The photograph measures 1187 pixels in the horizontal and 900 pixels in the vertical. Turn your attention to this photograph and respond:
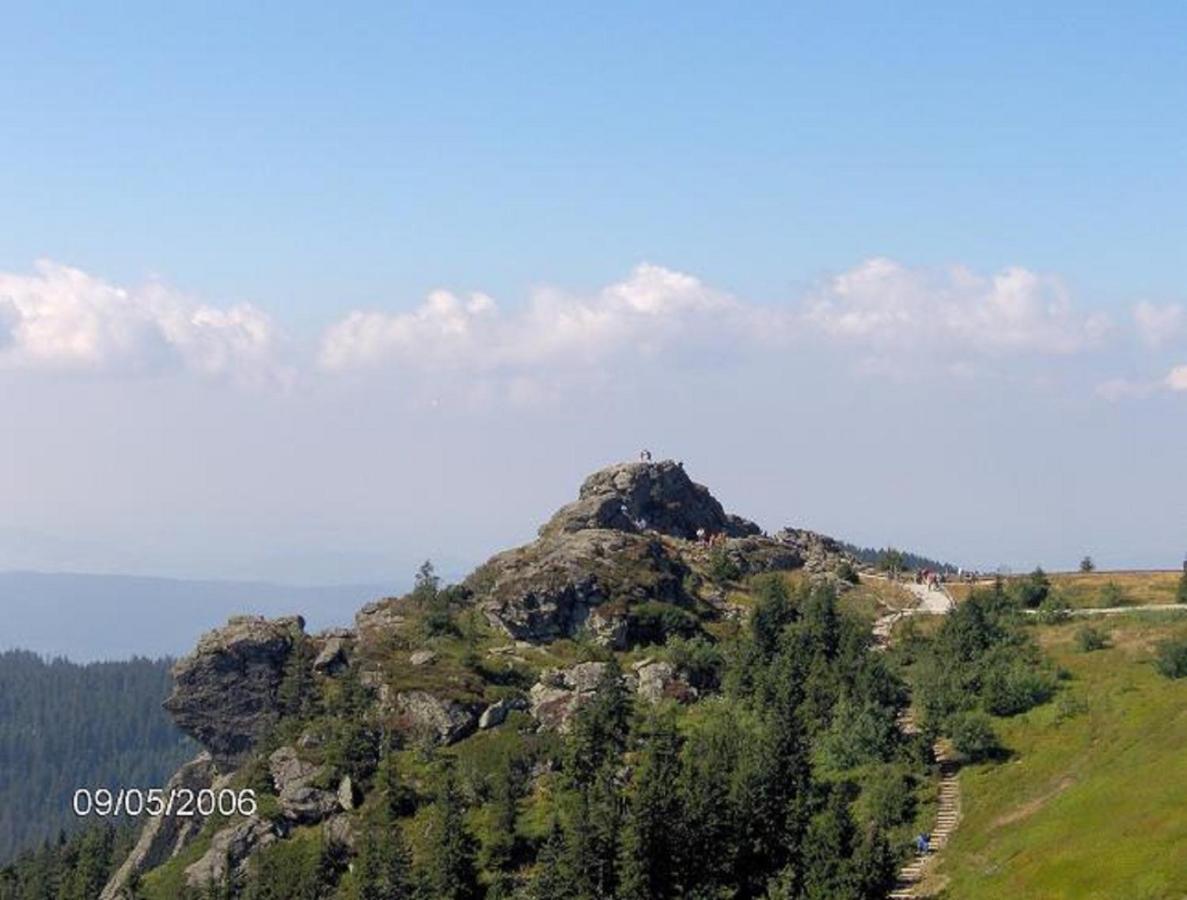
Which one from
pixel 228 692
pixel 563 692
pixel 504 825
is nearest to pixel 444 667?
pixel 563 692

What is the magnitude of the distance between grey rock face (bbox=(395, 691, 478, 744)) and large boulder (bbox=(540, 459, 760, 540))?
3692cm

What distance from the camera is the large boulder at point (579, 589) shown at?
10512 cm

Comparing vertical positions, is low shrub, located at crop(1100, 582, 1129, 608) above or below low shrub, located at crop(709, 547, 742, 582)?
below

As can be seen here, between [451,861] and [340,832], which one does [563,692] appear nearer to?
[340,832]

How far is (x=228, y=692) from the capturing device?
103500 mm

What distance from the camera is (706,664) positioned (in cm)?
9462

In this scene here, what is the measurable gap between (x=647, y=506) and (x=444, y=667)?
44958 mm

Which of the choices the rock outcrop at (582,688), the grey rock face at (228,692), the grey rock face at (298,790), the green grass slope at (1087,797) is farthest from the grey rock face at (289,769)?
the green grass slope at (1087,797)

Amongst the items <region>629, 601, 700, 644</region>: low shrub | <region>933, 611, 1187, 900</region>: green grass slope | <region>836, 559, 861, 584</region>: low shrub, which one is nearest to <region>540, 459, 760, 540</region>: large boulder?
<region>836, 559, 861, 584</region>: low shrub

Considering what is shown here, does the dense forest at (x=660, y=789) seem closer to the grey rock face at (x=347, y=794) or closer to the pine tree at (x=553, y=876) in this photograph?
the pine tree at (x=553, y=876)

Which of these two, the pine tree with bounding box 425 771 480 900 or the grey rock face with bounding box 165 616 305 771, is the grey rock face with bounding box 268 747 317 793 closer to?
the grey rock face with bounding box 165 616 305 771

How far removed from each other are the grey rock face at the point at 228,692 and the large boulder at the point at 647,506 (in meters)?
33.7

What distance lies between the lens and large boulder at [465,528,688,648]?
105 meters

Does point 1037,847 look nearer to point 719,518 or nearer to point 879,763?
point 879,763
